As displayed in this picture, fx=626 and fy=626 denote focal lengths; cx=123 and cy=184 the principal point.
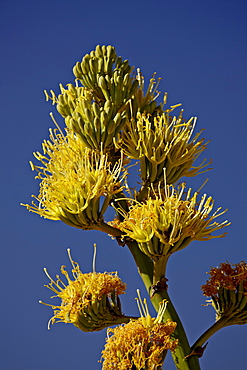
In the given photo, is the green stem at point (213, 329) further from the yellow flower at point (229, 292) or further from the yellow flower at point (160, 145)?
the yellow flower at point (160, 145)

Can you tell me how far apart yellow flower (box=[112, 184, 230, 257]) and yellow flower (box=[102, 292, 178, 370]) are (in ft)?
1.94

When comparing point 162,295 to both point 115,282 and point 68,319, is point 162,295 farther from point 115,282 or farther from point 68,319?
point 68,319

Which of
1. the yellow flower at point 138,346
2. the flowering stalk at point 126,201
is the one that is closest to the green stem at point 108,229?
the flowering stalk at point 126,201

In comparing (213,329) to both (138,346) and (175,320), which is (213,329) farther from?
(138,346)

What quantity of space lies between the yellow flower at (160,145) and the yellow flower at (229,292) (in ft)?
2.83

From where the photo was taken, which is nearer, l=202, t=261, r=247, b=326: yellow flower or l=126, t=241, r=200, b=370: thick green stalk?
l=126, t=241, r=200, b=370: thick green stalk

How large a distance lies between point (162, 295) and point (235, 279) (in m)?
0.67

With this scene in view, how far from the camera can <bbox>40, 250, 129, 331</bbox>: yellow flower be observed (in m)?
4.81

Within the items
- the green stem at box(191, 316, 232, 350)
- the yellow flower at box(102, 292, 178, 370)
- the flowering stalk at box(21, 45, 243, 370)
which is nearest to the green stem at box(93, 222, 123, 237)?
the flowering stalk at box(21, 45, 243, 370)

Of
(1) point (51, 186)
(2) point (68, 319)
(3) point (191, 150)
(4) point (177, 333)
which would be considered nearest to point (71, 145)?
(1) point (51, 186)

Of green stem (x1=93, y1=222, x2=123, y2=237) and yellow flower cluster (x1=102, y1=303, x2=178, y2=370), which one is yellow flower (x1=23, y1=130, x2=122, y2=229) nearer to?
green stem (x1=93, y1=222, x2=123, y2=237)

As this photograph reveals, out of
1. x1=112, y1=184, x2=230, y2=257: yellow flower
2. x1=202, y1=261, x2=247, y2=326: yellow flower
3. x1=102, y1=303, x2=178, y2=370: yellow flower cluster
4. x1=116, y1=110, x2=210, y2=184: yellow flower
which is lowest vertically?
x1=102, y1=303, x2=178, y2=370: yellow flower cluster

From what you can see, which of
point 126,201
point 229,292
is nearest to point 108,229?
point 126,201

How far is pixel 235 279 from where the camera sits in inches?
199
